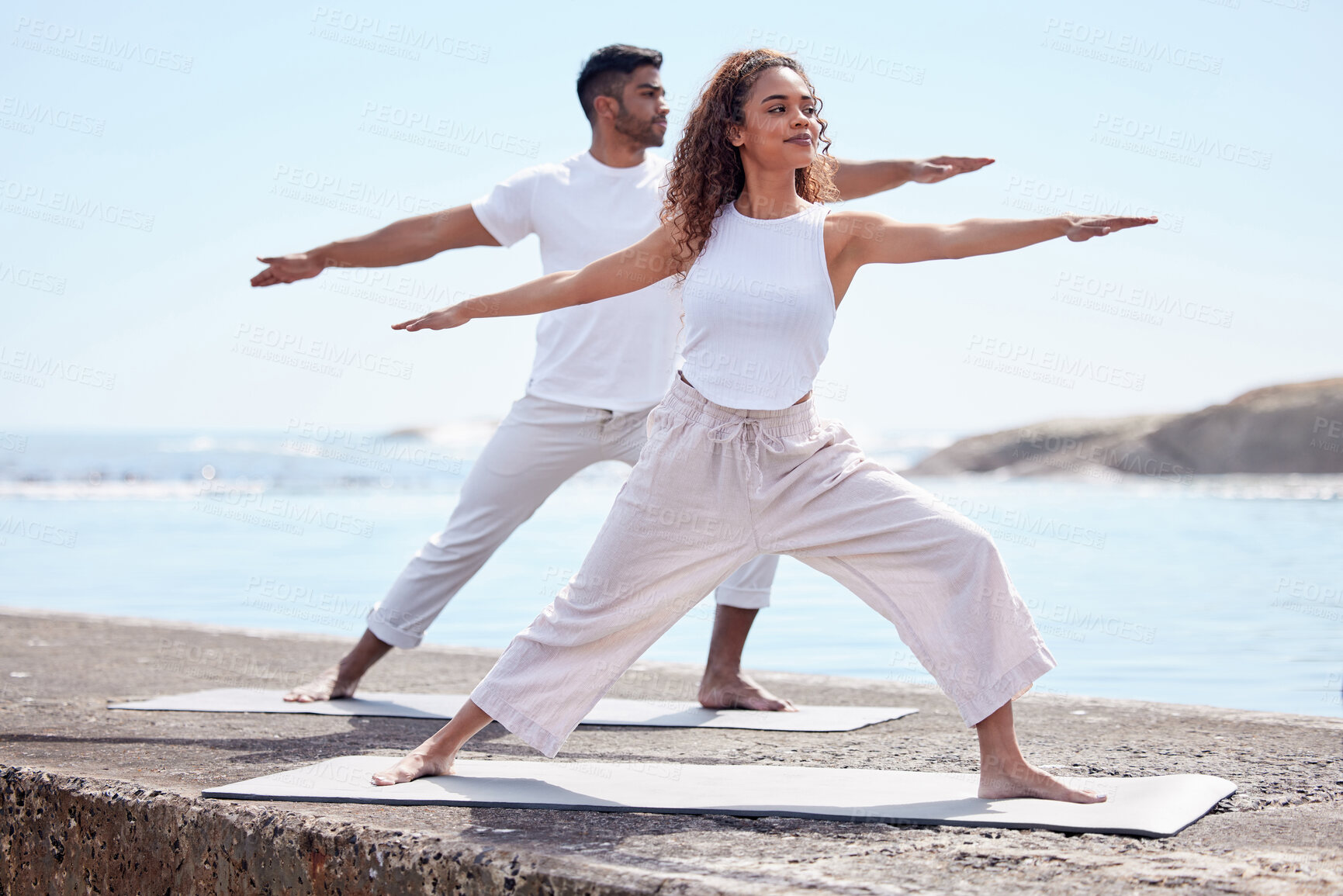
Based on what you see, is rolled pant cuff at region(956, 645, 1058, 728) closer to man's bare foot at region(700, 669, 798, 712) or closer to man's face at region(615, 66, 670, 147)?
man's bare foot at region(700, 669, 798, 712)

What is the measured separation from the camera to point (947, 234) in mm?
2842

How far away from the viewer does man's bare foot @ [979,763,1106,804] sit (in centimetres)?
274

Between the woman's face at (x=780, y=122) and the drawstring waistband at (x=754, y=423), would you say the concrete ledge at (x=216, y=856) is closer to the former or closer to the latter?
the drawstring waistband at (x=754, y=423)

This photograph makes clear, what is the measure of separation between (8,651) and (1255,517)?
49.4 feet

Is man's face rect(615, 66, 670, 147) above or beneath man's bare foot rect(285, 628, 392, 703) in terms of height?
above


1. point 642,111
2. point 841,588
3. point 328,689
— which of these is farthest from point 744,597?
point 841,588

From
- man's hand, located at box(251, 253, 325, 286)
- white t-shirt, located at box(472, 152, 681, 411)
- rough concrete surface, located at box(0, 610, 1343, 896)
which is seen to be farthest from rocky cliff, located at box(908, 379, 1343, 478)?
man's hand, located at box(251, 253, 325, 286)

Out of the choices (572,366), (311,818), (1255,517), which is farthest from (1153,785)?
(1255,517)

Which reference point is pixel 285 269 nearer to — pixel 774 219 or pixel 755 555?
pixel 774 219

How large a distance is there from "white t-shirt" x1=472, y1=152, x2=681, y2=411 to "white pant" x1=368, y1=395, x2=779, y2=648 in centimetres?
8

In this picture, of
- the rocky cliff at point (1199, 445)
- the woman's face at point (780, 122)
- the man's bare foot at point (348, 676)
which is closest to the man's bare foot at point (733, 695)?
the man's bare foot at point (348, 676)

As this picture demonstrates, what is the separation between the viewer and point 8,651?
5840mm

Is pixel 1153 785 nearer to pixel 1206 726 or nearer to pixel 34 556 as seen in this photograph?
pixel 1206 726

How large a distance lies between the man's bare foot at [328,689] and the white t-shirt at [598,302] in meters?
1.34
